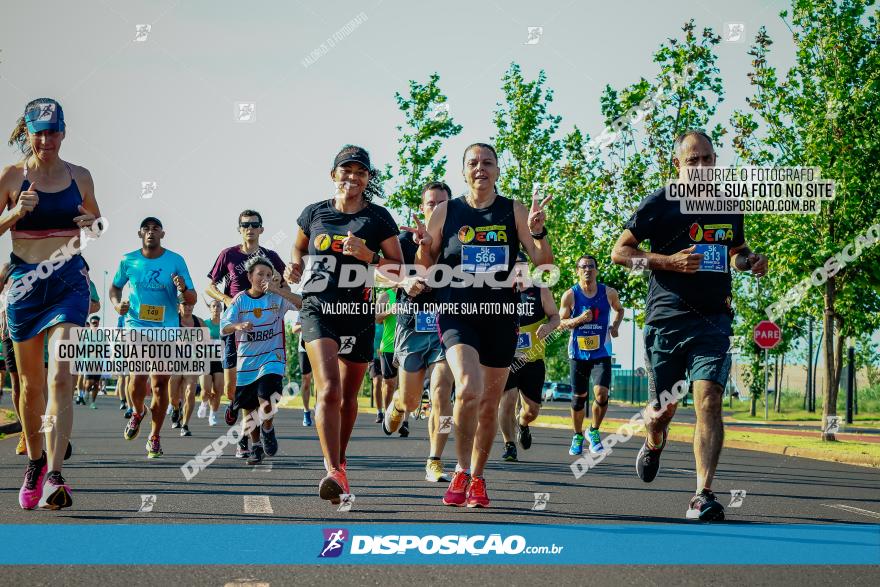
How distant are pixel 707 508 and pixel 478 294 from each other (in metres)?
1.97

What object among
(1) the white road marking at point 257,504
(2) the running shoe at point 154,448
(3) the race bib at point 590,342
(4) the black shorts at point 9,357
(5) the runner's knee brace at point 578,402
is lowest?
(2) the running shoe at point 154,448

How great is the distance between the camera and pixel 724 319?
7.37 m

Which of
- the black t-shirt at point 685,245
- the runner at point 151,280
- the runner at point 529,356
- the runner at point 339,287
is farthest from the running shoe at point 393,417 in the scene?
the black t-shirt at point 685,245

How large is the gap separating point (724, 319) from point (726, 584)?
280cm

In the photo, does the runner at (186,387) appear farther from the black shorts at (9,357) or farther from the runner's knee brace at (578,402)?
the runner's knee brace at (578,402)

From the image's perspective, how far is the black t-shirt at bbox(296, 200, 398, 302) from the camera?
736 centimetres

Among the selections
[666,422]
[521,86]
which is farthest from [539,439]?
[521,86]

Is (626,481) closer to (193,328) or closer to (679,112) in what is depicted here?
(193,328)

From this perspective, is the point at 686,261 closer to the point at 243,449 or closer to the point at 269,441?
the point at 269,441

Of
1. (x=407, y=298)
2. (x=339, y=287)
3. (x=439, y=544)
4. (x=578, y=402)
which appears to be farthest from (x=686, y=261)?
(x=578, y=402)

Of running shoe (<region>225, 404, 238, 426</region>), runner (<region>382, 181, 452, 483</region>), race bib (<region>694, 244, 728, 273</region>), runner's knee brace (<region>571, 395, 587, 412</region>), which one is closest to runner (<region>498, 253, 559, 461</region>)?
runner's knee brace (<region>571, 395, 587, 412</region>)

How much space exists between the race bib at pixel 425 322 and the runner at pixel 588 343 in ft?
7.24

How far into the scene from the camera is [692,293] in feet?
24.3

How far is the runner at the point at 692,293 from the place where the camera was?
716cm
